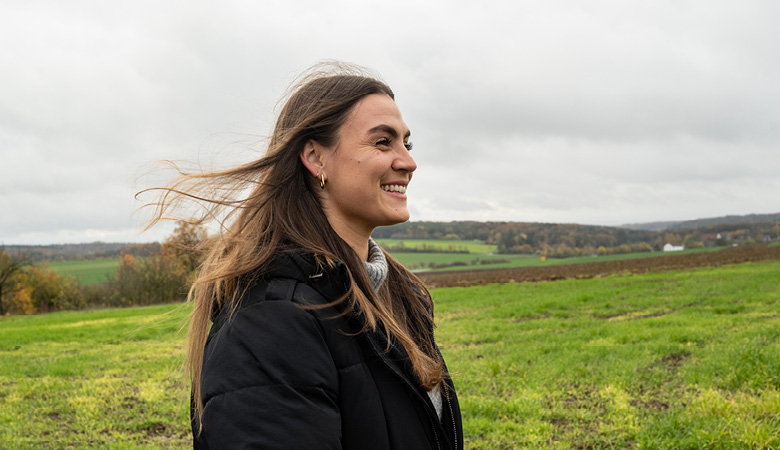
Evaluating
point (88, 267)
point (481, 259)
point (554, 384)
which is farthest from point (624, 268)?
point (88, 267)

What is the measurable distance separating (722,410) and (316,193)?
5.33m

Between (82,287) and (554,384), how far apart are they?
5628 cm

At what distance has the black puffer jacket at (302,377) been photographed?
1350 millimetres

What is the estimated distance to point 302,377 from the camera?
141 cm

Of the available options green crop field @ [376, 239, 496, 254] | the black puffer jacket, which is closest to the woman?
the black puffer jacket

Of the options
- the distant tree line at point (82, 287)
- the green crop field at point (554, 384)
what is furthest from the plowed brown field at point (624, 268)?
the distant tree line at point (82, 287)

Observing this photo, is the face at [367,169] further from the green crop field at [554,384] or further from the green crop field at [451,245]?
the green crop field at [451,245]

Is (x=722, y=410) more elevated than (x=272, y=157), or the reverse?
(x=272, y=157)

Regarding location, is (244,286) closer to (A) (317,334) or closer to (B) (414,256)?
(A) (317,334)

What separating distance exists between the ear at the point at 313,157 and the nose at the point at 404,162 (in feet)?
0.96

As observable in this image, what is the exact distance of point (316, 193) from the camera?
2.04 meters

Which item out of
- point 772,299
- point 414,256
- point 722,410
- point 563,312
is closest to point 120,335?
point 563,312

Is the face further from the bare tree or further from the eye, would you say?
the bare tree

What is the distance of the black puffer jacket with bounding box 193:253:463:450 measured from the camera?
1.35m
